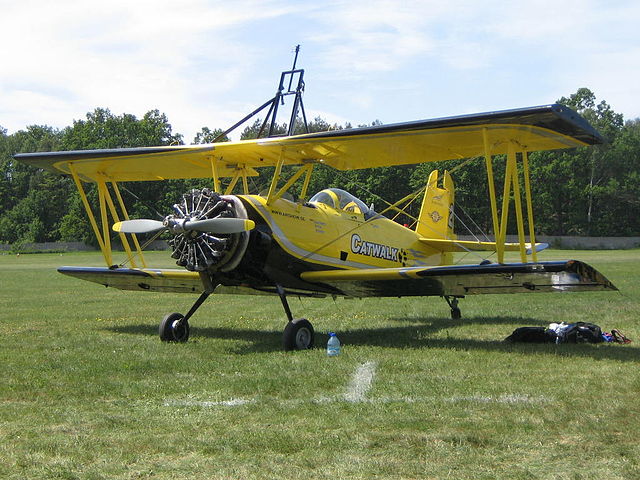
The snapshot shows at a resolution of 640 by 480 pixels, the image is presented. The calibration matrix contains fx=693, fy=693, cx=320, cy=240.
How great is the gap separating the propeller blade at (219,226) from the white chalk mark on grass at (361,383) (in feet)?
8.40

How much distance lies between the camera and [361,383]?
7258 mm

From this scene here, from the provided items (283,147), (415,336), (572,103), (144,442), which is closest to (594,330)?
(415,336)

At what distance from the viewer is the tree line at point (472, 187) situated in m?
68.8

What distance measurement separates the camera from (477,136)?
32.7ft

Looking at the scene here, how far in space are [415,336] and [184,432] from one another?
20.8 feet

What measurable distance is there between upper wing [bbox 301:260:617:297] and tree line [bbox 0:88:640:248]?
44324mm

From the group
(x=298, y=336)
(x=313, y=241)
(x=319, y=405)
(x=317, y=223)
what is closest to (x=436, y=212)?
(x=317, y=223)

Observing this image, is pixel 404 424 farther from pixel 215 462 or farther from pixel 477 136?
pixel 477 136

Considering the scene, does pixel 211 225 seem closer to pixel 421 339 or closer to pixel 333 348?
pixel 333 348

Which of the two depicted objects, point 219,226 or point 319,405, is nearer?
point 319,405

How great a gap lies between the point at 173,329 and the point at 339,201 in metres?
3.72

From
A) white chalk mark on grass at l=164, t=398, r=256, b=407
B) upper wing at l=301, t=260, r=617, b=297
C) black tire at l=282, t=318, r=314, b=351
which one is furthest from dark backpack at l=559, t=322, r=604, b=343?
white chalk mark on grass at l=164, t=398, r=256, b=407

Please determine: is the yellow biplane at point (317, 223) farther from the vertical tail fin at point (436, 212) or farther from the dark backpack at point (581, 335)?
the vertical tail fin at point (436, 212)

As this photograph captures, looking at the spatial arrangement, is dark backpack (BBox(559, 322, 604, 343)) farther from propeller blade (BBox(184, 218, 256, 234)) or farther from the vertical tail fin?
the vertical tail fin
